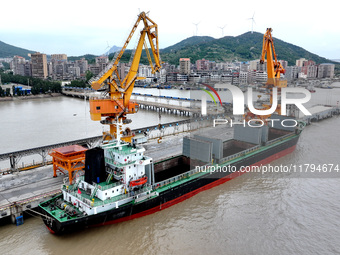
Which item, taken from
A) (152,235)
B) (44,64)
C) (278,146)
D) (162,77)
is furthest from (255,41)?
(152,235)

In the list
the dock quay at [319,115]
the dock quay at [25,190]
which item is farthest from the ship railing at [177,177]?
Result: the dock quay at [319,115]

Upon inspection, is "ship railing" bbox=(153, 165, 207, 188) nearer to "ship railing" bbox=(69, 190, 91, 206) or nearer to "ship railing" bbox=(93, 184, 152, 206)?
"ship railing" bbox=(93, 184, 152, 206)

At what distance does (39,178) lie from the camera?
47.4ft

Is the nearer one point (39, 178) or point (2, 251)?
point (2, 251)

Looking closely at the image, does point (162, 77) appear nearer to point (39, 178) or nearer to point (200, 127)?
point (200, 127)

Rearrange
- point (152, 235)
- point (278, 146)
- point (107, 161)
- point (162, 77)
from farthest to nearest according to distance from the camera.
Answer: point (162, 77) < point (278, 146) < point (107, 161) < point (152, 235)

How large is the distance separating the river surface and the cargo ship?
0.52m

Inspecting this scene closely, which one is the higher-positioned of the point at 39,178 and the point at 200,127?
the point at 200,127

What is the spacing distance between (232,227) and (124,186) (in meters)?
5.14

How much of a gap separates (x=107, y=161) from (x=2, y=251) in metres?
5.25

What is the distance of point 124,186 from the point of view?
482 inches

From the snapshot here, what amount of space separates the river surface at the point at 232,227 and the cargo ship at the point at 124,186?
0.52 meters

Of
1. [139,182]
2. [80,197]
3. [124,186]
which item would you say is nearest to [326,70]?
[139,182]

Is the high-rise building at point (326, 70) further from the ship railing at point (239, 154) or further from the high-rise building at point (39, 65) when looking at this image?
the ship railing at point (239, 154)
